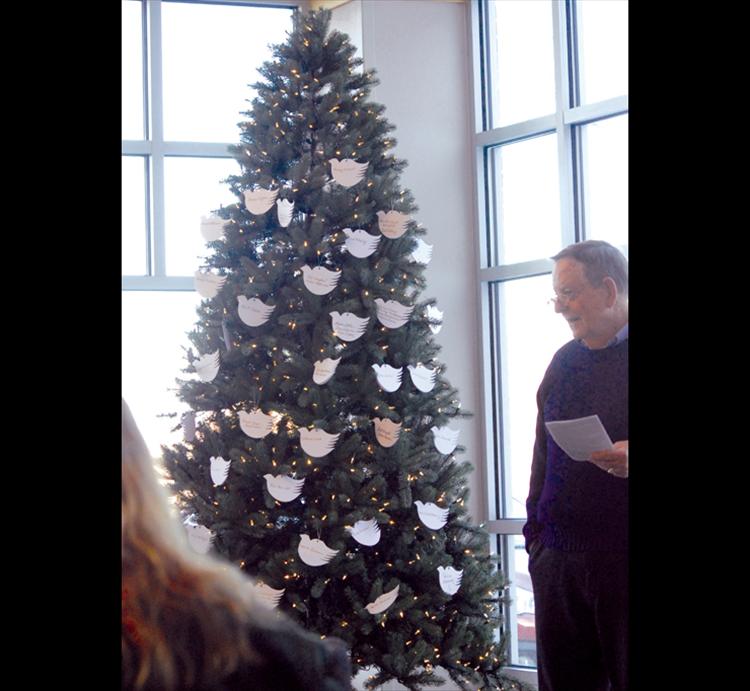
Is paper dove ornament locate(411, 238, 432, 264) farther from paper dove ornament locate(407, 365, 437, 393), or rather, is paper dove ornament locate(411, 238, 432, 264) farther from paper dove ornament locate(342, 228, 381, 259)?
paper dove ornament locate(407, 365, 437, 393)

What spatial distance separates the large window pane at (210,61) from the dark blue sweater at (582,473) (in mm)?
2926

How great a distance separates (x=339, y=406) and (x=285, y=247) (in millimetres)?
733

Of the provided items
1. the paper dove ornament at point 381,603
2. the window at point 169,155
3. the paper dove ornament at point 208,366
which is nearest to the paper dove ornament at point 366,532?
the paper dove ornament at point 381,603

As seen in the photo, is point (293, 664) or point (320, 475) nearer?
point (293, 664)

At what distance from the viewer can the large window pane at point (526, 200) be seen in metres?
6.30

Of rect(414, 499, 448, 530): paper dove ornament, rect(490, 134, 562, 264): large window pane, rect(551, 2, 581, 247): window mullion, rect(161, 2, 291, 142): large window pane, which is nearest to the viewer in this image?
rect(414, 499, 448, 530): paper dove ornament

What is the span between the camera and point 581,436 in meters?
4.18

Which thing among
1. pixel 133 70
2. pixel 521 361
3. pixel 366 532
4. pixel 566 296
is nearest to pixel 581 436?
pixel 566 296

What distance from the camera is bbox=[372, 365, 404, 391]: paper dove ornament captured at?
4.71 metres

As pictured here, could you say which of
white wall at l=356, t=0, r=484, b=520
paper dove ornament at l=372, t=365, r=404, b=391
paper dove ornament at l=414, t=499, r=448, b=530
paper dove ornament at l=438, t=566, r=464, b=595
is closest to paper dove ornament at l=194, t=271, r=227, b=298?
paper dove ornament at l=372, t=365, r=404, b=391

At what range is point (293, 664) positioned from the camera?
238cm

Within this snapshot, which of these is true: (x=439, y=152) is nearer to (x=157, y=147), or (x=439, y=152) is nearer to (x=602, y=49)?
(x=602, y=49)
